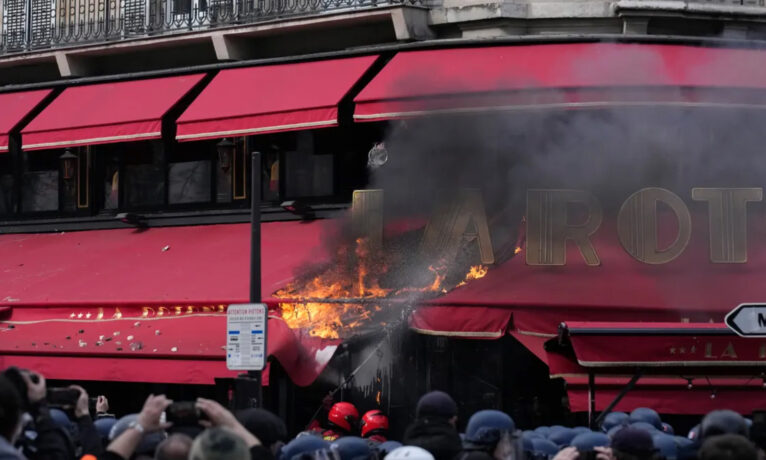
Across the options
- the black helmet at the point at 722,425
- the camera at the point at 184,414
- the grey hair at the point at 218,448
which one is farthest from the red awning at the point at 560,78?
the grey hair at the point at 218,448

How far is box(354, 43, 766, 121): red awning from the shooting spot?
12812mm

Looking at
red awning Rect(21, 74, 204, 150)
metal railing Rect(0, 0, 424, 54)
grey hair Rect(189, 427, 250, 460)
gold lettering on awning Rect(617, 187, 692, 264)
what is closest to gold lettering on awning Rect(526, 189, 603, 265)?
gold lettering on awning Rect(617, 187, 692, 264)

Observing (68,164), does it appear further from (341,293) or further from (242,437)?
(242,437)

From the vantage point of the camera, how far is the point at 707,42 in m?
13.6

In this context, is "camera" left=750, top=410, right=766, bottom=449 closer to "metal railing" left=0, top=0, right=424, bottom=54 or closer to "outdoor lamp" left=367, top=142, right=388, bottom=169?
"outdoor lamp" left=367, top=142, right=388, bottom=169

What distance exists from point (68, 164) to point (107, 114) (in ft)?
4.93

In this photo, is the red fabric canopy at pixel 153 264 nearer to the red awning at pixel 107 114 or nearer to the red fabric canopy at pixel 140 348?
the red fabric canopy at pixel 140 348

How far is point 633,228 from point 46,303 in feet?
19.5

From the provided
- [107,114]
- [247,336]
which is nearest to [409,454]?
[247,336]

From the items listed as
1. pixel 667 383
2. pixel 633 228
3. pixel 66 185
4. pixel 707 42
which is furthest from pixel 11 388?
pixel 66 185

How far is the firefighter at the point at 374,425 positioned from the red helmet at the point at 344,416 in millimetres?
104

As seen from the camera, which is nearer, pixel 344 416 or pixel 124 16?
pixel 344 416

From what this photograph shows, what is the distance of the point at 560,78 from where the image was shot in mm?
12961

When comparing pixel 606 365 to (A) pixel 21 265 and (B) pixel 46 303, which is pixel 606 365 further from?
(A) pixel 21 265
